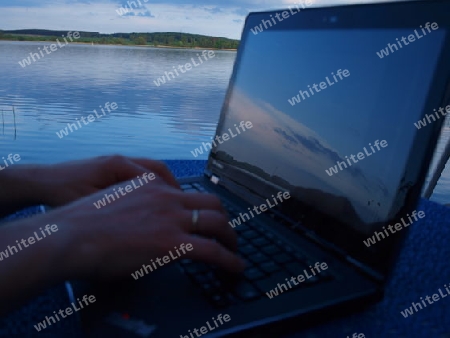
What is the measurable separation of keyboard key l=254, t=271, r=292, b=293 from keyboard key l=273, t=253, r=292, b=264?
0.09ft

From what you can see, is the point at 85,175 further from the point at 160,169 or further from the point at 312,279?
the point at 312,279

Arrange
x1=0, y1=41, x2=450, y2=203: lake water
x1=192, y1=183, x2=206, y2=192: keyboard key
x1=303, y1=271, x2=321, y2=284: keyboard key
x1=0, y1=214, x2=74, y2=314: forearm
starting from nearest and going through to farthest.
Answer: x1=0, y1=214, x2=74, y2=314: forearm, x1=303, y1=271, x2=321, y2=284: keyboard key, x1=192, y1=183, x2=206, y2=192: keyboard key, x1=0, y1=41, x2=450, y2=203: lake water

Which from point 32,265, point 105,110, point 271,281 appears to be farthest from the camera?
point 105,110

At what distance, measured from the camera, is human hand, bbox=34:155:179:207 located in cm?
58

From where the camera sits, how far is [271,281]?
0.44m

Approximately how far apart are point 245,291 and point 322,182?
0.72 feet

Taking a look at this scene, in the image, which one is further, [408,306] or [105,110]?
[105,110]

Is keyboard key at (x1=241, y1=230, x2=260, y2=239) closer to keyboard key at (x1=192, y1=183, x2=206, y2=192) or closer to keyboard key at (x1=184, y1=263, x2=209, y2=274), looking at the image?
keyboard key at (x1=184, y1=263, x2=209, y2=274)

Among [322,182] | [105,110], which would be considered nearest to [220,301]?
[322,182]

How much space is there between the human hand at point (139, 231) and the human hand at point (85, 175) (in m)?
0.10

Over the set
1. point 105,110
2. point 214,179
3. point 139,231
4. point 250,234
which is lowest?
point 105,110

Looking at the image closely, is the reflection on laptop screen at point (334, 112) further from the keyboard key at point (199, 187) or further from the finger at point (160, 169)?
the finger at point (160, 169)

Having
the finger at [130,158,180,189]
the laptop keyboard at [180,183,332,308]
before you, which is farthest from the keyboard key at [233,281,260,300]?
the finger at [130,158,180,189]

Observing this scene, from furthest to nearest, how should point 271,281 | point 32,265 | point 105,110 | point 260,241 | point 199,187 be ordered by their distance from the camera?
point 105,110
point 199,187
point 260,241
point 271,281
point 32,265
